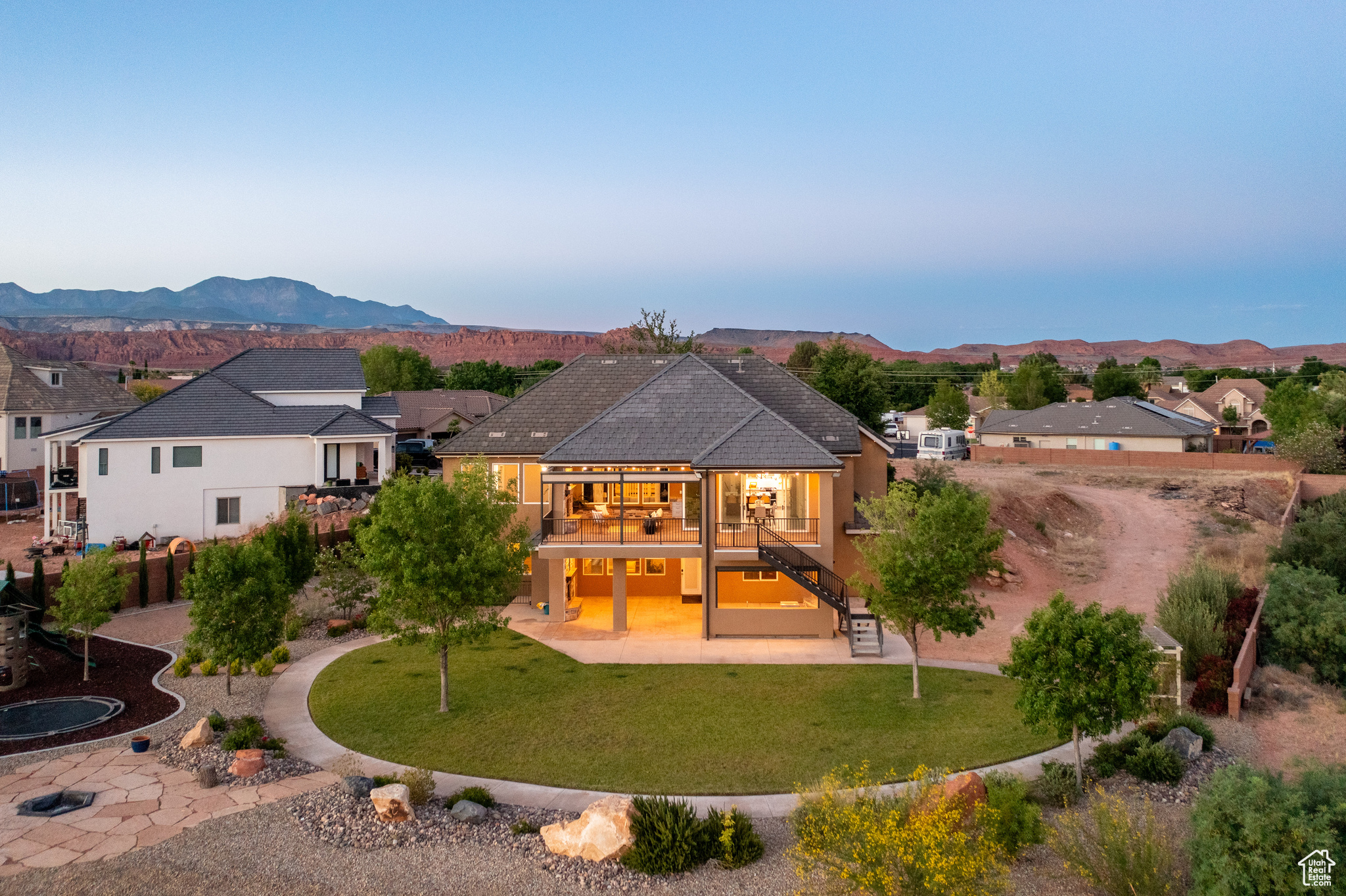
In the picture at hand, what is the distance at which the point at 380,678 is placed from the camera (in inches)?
794

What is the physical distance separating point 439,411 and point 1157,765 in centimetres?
6336

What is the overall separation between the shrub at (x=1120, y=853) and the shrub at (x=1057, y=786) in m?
1.86

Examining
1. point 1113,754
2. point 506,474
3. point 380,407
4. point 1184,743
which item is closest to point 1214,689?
point 1184,743

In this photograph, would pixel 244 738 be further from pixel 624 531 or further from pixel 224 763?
pixel 624 531

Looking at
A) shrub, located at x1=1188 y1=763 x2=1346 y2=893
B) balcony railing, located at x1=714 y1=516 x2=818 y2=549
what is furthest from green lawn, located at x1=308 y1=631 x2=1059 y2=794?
shrub, located at x1=1188 y1=763 x2=1346 y2=893

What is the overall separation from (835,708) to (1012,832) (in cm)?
640

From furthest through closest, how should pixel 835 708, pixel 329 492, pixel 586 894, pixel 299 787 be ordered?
1. pixel 329 492
2. pixel 835 708
3. pixel 299 787
4. pixel 586 894

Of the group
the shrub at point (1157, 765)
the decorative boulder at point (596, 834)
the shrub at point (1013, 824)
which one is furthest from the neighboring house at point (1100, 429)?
the decorative boulder at point (596, 834)

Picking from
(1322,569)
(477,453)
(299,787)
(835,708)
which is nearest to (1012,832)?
(835,708)

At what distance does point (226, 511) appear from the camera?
117 ft

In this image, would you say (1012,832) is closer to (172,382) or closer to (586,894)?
(586,894)

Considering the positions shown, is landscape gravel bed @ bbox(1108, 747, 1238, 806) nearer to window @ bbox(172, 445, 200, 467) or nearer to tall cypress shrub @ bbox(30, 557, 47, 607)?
tall cypress shrub @ bbox(30, 557, 47, 607)

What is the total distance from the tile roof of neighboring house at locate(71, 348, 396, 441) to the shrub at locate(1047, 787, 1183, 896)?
33788mm

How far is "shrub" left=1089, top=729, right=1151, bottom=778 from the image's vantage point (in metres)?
14.9
